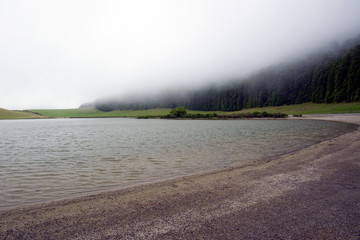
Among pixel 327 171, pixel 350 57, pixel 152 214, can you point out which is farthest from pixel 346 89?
pixel 152 214

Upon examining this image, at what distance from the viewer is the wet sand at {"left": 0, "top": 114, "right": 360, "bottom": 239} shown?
5.14 m

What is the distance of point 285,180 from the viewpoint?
9.39m

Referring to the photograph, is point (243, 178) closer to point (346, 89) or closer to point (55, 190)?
point (55, 190)

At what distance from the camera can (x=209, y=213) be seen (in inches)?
244

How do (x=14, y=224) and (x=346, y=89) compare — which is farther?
(x=346, y=89)

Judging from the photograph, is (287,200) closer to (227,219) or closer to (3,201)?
(227,219)

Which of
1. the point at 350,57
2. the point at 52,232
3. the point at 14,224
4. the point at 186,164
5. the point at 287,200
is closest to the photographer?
the point at 52,232

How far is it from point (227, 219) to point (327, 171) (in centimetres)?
797

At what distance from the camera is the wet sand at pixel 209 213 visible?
514cm

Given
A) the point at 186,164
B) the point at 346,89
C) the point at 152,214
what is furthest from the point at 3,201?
the point at 346,89

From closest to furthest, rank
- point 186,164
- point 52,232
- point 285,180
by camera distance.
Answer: point 52,232 < point 285,180 < point 186,164

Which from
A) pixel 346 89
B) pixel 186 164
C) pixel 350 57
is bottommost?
pixel 186 164

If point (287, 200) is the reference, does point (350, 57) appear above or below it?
above

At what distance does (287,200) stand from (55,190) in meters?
10.5
